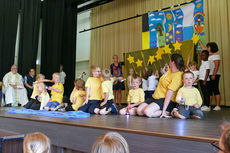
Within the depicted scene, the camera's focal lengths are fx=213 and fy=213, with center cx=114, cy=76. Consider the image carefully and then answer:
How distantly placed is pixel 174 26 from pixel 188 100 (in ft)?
9.65

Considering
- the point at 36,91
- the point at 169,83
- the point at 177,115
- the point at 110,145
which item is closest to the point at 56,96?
the point at 36,91

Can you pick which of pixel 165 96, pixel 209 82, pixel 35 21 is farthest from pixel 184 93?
pixel 35 21

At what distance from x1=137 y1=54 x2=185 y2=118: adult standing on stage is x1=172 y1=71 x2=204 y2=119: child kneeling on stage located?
0.11 m

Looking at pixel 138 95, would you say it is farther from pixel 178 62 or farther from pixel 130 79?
pixel 130 79

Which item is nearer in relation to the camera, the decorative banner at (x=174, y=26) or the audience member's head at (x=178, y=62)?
the audience member's head at (x=178, y=62)

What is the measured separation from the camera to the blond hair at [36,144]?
93cm

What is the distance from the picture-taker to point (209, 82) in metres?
4.50

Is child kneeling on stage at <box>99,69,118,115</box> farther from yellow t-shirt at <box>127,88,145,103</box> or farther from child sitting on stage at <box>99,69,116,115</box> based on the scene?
yellow t-shirt at <box>127,88,145,103</box>

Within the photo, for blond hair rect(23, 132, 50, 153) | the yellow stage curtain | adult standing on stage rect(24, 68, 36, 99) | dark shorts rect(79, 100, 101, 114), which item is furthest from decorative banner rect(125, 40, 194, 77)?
blond hair rect(23, 132, 50, 153)

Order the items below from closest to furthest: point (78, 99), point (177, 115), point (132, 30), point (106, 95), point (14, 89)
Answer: point (177, 115) < point (106, 95) < point (78, 99) < point (14, 89) < point (132, 30)

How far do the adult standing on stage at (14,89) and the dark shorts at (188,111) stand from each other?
558 centimetres

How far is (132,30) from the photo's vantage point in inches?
318

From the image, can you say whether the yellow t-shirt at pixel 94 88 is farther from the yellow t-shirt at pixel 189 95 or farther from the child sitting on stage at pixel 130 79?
the yellow t-shirt at pixel 189 95

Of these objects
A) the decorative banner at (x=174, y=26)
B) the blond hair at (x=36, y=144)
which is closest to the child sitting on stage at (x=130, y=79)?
the decorative banner at (x=174, y=26)
